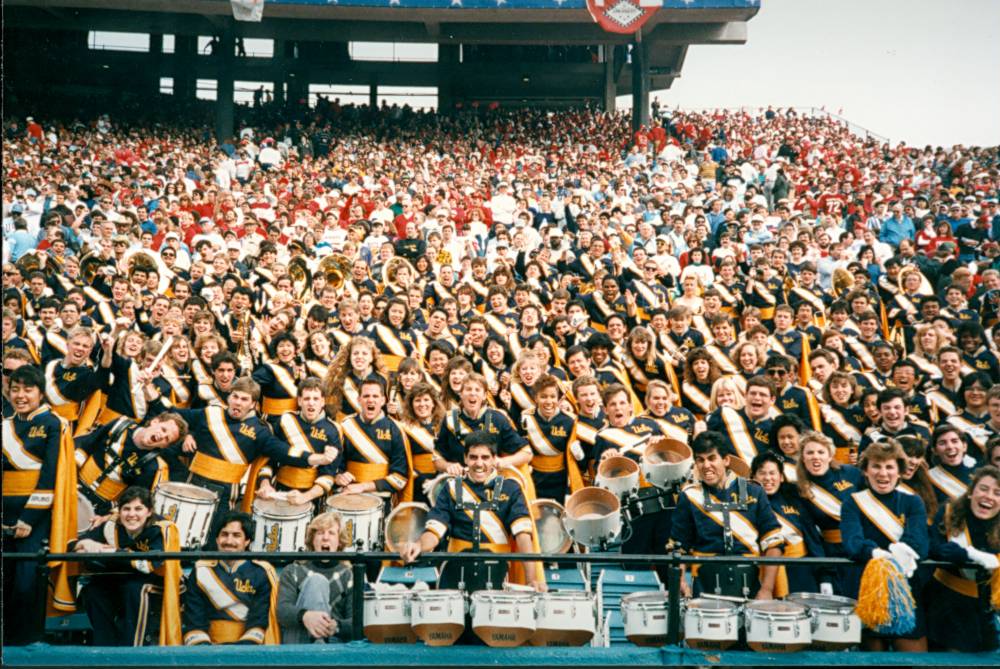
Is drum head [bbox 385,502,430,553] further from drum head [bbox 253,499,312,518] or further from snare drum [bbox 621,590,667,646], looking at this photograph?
snare drum [bbox 621,590,667,646]

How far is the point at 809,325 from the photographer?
8156 millimetres

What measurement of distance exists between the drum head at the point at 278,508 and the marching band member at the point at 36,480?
100 centimetres

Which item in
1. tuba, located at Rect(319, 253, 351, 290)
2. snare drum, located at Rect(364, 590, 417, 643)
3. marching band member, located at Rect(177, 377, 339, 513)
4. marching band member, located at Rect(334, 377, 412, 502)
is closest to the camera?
snare drum, located at Rect(364, 590, 417, 643)

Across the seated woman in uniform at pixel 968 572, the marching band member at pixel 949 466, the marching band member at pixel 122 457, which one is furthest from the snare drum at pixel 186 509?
the marching band member at pixel 949 466

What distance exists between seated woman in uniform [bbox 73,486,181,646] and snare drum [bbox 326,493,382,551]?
844 mm

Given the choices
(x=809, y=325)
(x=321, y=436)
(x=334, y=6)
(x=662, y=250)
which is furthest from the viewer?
(x=334, y=6)

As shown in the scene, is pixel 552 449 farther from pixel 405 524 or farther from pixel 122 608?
pixel 122 608

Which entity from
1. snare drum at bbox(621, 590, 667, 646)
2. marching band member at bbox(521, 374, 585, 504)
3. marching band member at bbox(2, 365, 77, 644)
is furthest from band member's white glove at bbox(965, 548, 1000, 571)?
marching band member at bbox(2, 365, 77, 644)

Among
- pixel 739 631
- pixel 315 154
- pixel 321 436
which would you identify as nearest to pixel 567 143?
pixel 315 154

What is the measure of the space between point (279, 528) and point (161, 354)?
2315 millimetres

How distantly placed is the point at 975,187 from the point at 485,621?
11918mm

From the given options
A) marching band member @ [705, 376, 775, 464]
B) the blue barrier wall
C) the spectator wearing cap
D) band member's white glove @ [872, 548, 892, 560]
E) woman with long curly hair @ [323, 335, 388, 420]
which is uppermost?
the spectator wearing cap

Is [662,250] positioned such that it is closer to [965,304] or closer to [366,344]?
[965,304]

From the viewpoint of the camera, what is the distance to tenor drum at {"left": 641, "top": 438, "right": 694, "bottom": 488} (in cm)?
492
